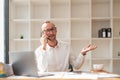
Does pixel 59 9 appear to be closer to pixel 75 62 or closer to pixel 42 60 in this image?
pixel 75 62

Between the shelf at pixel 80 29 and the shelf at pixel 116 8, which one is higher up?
the shelf at pixel 116 8

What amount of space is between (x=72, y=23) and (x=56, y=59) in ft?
6.59

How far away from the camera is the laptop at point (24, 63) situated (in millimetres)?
1949

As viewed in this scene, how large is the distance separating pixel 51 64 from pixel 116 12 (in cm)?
237

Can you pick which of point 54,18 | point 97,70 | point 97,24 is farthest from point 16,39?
point 97,70

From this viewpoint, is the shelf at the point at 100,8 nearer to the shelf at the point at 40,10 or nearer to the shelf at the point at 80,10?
the shelf at the point at 80,10

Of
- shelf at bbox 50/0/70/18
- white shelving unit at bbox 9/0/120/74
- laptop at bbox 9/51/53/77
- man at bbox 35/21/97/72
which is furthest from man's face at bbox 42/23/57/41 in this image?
shelf at bbox 50/0/70/18

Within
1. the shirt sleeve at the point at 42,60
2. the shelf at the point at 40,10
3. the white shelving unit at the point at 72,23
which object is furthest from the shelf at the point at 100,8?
the shirt sleeve at the point at 42,60

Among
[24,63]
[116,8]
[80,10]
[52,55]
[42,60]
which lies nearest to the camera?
[24,63]

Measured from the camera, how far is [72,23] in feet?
15.4

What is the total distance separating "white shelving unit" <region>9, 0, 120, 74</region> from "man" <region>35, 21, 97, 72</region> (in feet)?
5.27

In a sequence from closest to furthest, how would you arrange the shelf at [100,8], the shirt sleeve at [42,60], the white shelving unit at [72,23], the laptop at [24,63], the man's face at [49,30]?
the laptop at [24,63] < the shirt sleeve at [42,60] < the man's face at [49,30] < the white shelving unit at [72,23] < the shelf at [100,8]

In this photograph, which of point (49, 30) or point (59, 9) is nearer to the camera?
point (49, 30)

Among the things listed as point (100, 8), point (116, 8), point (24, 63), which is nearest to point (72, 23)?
point (100, 8)
